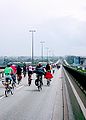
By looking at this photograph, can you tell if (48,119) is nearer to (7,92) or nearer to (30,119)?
(30,119)

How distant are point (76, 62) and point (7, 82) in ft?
372

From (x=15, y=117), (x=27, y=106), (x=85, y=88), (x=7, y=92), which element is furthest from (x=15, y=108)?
(x=85, y=88)

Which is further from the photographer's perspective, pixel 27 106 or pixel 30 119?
pixel 27 106

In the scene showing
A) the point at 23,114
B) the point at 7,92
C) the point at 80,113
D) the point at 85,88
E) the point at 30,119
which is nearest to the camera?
the point at 80,113

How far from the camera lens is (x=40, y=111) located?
17.0 m

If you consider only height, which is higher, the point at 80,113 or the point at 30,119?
the point at 80,113

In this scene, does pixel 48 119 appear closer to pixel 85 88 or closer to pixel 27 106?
pixel 27 106

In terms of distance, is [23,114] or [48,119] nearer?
[48,119]

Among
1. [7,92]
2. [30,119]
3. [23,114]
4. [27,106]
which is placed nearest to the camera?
[30,119]

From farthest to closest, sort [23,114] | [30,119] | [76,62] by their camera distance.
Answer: [76,62], [23,114], [30,119]

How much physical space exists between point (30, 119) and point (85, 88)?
1222cm

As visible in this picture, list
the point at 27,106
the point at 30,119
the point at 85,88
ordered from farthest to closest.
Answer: the point at 85,88 → the point at 27,106 → the point at 30,119

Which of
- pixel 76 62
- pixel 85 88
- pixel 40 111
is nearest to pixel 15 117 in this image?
pixel 40 111

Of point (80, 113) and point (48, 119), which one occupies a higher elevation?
point (80, 113)
